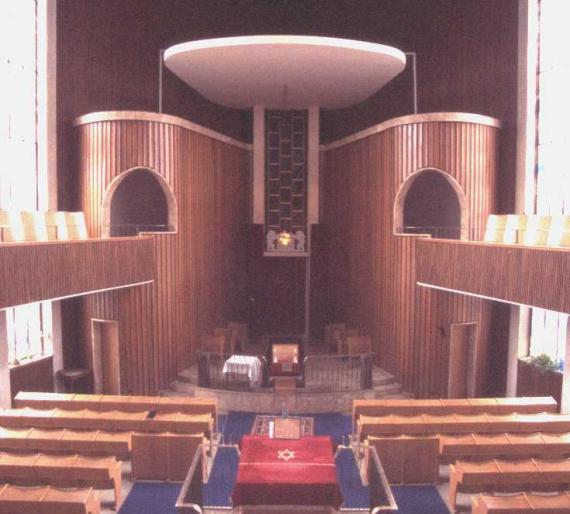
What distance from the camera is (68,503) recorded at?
7.54 metres

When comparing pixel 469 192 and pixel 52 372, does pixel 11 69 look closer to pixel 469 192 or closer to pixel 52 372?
pixel 52 372

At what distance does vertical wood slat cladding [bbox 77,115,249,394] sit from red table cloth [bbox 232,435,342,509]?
661cm

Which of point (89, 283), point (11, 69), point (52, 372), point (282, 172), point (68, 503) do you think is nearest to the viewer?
point (68, 503)

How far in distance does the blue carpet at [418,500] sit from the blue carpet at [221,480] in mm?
2665

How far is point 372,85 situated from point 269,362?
740cm

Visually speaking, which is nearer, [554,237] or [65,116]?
[554,237]

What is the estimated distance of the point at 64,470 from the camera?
869cm

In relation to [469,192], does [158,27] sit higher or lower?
higher

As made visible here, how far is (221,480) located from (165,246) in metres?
6.29

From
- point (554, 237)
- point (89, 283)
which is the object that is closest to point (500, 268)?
point (554, 237)

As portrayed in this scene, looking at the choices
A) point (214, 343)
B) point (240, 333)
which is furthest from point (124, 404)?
point (240, 333)

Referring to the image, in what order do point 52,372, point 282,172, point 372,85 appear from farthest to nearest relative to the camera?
point 282,172
point 372,85
point 52,372

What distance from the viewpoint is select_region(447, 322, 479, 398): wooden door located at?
1428 cm

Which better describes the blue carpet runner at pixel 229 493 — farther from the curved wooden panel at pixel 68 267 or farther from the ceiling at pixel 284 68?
the ceiling at pixel 284 68
